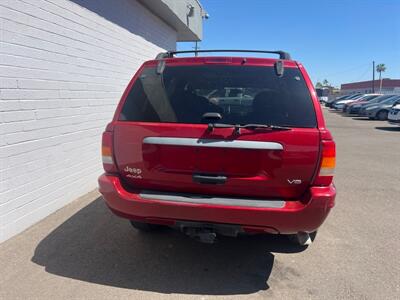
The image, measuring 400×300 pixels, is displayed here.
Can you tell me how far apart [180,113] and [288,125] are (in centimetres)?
90

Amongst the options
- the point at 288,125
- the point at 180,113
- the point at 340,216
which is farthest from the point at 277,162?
the point at 340,216

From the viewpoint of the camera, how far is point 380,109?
70.0 ft

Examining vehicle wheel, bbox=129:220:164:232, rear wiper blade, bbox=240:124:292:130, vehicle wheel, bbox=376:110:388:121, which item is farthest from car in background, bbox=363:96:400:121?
rear wiper blade, bbox=240:124:292:130

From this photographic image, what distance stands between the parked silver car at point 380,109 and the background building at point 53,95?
65.5 ft

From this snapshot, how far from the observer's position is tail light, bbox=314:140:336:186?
8.13 feet

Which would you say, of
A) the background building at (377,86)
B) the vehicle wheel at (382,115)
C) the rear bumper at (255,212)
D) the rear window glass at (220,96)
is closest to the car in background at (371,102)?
the vehicle wheel at (382,115)

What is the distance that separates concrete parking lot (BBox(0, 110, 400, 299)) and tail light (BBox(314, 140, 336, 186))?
3.34ft

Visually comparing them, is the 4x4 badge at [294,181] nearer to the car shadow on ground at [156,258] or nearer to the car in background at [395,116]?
the car shadow on ground at [156,258]

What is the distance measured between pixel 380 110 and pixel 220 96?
2179cm

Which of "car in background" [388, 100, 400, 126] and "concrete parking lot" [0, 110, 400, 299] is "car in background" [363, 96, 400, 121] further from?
"concrete parking lot" [0, 110, 400, 299]

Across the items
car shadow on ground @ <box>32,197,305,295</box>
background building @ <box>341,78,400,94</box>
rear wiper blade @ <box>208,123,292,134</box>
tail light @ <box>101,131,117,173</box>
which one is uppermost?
background building @ <box>341,78,400,94</box>

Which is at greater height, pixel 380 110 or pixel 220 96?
pixel 220 96

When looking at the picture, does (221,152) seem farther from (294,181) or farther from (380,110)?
(380,110)

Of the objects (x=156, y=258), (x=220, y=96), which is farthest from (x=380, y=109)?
(x=156, y=258)
